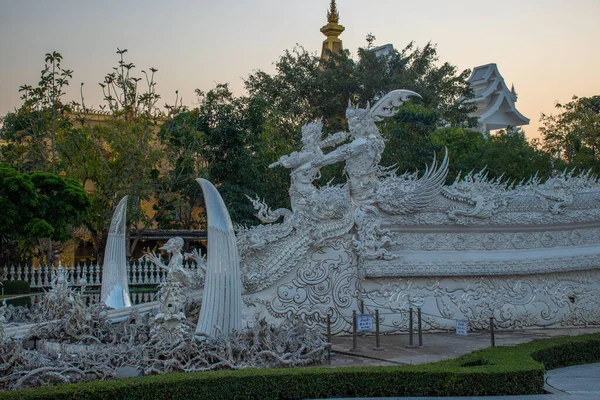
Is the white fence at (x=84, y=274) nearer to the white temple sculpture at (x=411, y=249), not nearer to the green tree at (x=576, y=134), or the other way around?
the white temple sculpture at (x=411, y=249)

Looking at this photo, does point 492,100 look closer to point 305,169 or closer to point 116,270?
point 305,169

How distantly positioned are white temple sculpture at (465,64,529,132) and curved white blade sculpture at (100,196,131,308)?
20796mm

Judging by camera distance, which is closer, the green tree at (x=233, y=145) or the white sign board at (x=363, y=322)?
the white sign board at (x=363, y=322)

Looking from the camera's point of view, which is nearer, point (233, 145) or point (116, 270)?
point (116, 270)

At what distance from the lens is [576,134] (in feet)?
79.7

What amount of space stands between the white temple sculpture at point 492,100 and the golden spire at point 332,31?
18.2 ft

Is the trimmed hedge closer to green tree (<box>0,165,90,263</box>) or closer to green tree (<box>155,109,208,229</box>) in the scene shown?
green tree (<box>0,165,90,263</box>)

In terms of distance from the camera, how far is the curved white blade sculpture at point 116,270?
37.1ft

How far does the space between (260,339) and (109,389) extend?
2.16m

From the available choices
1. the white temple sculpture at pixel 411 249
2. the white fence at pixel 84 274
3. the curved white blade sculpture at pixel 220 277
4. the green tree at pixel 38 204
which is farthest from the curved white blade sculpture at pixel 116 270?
the green tree at pixel 38 204

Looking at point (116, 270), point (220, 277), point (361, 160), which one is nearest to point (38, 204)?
point (116, 270)

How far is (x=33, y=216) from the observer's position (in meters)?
16.8

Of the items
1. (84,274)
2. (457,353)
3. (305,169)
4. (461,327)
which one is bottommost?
(457,353)

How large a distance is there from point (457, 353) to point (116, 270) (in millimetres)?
5151
